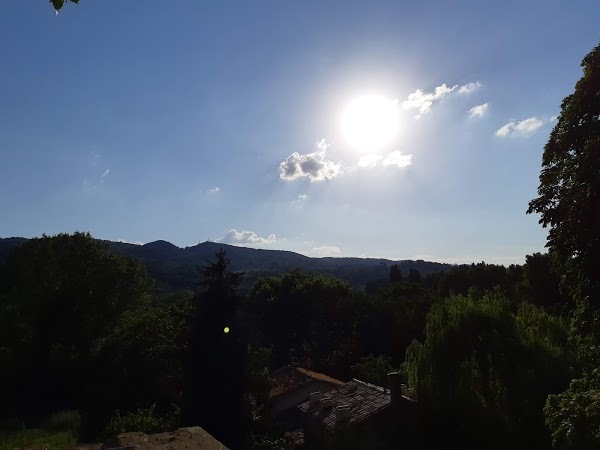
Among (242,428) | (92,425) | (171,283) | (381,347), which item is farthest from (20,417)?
(171,283)

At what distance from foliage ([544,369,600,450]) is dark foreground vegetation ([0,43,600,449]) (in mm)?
32

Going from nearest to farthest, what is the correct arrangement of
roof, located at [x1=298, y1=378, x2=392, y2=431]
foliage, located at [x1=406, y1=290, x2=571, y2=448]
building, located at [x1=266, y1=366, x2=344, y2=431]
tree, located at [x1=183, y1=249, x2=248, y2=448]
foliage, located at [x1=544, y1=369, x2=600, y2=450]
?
1. foliage, located at [x1=544, y1=369, x2=600, y2=450]
2. foliage, located at [x1=406, y1=290, x2=571, y2=448]
3. roof, located at [x1=298, y1=378, x2=392, y2=431]
4. tree, located at [x1=183, y1=249, x2=248, y2=448]
5. building, located at [x1=266, y1=366, x2=344, y2=431]

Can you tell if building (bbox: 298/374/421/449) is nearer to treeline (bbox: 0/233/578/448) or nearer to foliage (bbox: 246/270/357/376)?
treeline (bbox: 0/233/578/448)

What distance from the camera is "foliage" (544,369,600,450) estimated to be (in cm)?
739

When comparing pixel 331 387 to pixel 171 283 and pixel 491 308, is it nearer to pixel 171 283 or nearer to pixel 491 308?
pixel 491 308

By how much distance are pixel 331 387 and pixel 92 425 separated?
62.2ft

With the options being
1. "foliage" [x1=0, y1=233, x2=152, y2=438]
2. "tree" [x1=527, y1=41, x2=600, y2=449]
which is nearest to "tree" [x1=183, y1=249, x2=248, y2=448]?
"foliage" [x1=0, y1=233, x2=152, y2=438]

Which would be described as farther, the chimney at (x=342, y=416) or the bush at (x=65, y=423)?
the chimney at (x=342, y=416)

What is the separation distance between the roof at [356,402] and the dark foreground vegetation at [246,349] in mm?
1809

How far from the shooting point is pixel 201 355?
22703 mm

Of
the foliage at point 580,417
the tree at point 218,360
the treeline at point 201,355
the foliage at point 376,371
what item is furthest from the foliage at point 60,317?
the foliage at point 580,417

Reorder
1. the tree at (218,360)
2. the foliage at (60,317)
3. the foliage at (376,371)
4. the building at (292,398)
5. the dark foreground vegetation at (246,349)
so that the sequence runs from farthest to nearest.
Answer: the foliage at (376,371) < the building at (292,398) < the foliage at (60,317) < the tree at (218,360) < the dark foreground vegetation at (246,349)

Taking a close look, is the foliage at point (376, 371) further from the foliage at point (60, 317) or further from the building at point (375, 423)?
the foliage at point (60, 317)

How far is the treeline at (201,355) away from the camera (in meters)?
16.4
